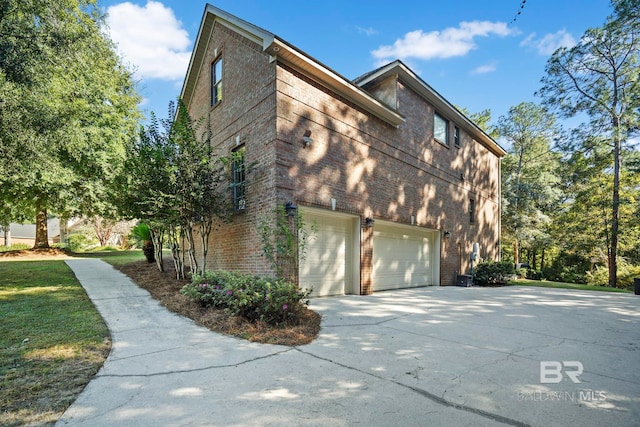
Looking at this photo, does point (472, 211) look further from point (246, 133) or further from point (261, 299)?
point (261, 299)

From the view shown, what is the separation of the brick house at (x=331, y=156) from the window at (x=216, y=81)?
0.06m

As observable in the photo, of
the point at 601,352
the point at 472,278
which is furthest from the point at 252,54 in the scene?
the point at 472,278

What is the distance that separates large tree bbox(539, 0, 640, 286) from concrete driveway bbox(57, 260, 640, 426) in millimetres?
17109

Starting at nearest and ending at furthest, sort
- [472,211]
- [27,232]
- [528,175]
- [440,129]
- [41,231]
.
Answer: [440,129]
[472,211]
[41,231]
[528,175]
[27,232]

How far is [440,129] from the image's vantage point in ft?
45.0

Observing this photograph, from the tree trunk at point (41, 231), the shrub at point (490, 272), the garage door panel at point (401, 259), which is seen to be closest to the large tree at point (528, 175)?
the shrub at point (490, 272)

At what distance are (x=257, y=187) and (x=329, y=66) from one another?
11.8 ft

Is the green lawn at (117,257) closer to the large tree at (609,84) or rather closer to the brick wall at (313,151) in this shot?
the brick wall at (313,151)

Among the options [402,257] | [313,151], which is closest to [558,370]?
[313,151]

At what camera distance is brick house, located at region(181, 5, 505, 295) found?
7789 millimetres

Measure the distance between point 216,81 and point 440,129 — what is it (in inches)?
360

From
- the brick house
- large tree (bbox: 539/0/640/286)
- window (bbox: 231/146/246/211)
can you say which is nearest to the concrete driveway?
the brick house

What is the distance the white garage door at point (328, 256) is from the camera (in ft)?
27.5

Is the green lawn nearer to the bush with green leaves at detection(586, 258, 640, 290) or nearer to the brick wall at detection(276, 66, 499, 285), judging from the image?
the brick wall at detection(276, 66, 499, 285)
